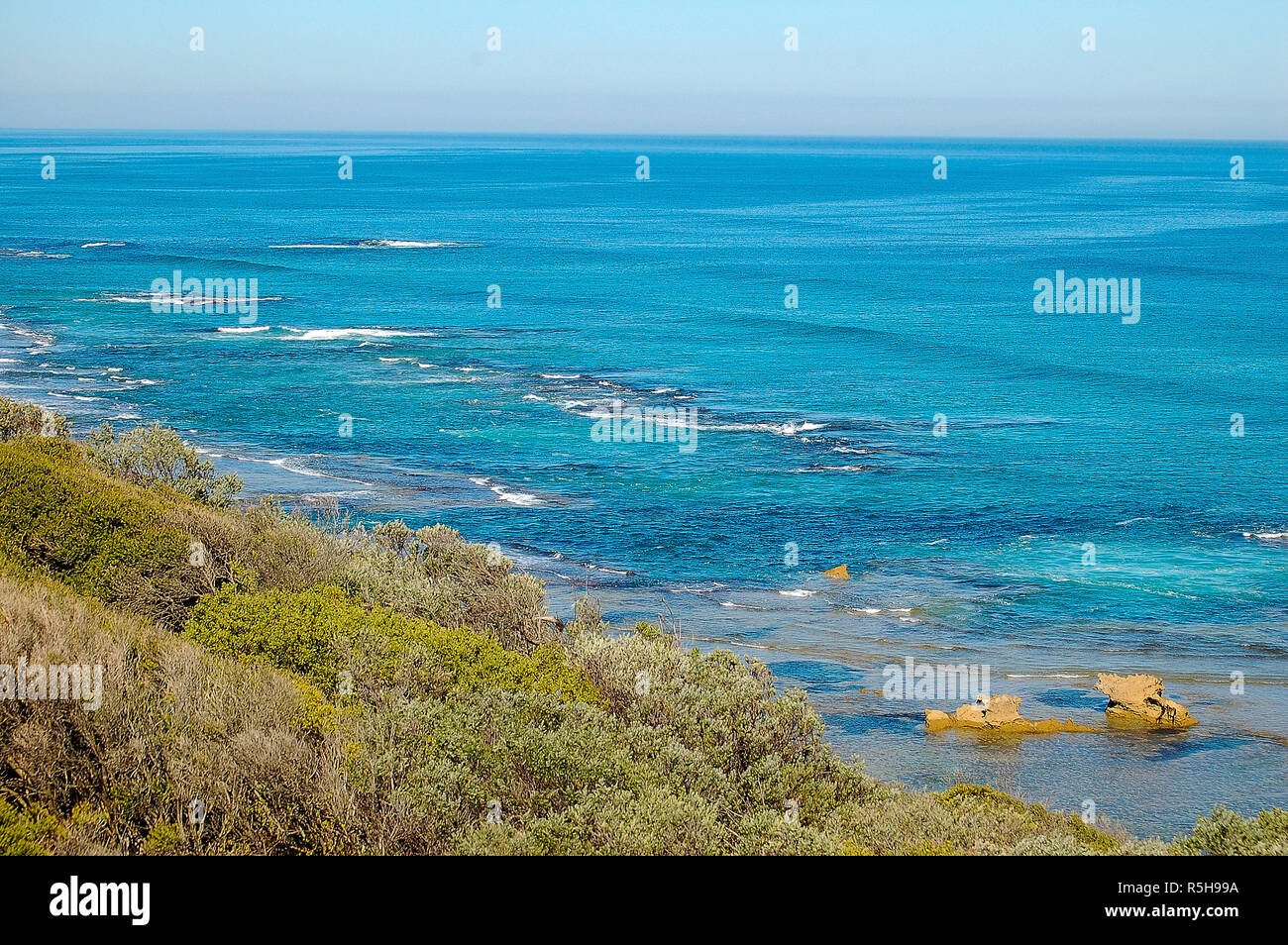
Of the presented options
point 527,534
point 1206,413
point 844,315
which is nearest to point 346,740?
point 527,534

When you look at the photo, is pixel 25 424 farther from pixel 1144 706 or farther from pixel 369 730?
pixel 1144 706

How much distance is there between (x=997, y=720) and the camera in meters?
28.9

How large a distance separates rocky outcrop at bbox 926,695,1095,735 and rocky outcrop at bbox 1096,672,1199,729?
1.27 metres

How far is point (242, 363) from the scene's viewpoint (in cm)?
7281

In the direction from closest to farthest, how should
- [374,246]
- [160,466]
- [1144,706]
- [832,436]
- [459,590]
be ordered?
[459,590], [1144,706], [160,466], [832,436], [374,246]

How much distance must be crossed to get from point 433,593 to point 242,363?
54.1 meters

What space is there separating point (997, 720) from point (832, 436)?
1152 inches

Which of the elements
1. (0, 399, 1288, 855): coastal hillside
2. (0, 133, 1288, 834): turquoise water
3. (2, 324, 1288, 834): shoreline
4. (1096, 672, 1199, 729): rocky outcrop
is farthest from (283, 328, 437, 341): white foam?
(1096, 672, 1199, 729): rocky outcrop

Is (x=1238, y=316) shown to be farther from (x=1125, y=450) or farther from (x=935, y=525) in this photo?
(x=935, y=525)

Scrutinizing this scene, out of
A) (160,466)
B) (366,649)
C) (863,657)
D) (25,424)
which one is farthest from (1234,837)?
(25,424)

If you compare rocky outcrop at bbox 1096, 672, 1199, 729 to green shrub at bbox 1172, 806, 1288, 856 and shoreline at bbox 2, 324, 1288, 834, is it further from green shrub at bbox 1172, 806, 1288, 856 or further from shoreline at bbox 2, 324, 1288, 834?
green shrub at bbox 1172, 806, 1288, 856

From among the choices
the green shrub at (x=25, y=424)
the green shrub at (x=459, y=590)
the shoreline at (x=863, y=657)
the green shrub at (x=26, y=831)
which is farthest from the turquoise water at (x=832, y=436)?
the green shrub at (x=26, y=831)

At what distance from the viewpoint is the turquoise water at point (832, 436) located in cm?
3341

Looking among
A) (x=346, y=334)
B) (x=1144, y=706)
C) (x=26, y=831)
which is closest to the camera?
(x=26, y=831)
